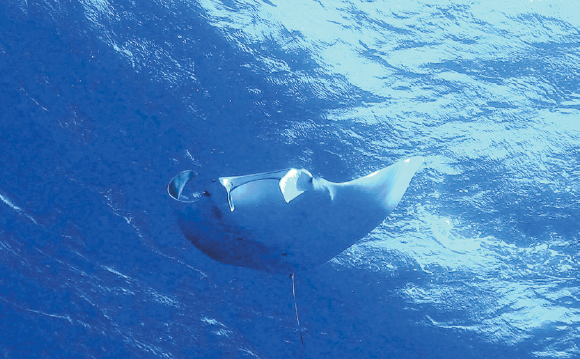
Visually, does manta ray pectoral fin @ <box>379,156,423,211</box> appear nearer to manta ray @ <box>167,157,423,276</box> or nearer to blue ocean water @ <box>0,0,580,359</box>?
manta ray @ <box>167,157,423,276</box>

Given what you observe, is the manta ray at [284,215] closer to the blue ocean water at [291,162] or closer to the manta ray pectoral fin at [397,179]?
the manta ray pectoral fin at [397,179]

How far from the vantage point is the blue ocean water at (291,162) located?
416cm

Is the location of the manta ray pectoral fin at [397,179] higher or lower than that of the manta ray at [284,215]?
higher

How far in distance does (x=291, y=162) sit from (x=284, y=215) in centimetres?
164

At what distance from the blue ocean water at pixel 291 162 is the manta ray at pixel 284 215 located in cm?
129

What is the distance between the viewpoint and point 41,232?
4156 millimetres

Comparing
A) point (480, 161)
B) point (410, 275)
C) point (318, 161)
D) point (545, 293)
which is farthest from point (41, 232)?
point (545, 293)

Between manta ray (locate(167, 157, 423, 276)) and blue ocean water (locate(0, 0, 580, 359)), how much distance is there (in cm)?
129

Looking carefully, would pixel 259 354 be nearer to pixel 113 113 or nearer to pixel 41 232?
pixel 41 232

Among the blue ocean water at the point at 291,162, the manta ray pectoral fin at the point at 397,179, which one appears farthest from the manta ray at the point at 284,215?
the blue ocean water at the point at 291,162

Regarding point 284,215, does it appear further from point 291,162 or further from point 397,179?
point 291,162

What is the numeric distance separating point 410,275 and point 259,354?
2.12 metres

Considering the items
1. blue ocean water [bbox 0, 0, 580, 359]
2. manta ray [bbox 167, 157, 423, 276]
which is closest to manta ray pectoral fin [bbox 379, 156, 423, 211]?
manta ray [bbox 167, 157, 423, 276]

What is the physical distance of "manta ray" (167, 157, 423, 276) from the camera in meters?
2.71
